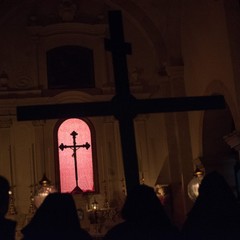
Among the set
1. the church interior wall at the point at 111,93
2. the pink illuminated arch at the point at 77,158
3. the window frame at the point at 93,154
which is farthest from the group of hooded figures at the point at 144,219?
the pink illuminated arch at the point at 77,158

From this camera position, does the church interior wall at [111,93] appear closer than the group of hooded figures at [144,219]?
No

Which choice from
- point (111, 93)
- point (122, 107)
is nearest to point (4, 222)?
point (122, 107)

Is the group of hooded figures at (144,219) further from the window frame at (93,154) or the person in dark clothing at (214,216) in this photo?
the window frame at (93,154)

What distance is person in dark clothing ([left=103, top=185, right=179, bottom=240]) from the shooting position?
4.59 m

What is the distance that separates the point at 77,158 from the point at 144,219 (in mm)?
10884

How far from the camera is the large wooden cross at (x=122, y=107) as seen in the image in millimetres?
5980

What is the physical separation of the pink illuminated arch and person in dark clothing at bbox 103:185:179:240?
10580 mm

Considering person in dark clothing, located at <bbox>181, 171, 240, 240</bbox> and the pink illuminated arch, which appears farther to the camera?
the pink illuminated arch

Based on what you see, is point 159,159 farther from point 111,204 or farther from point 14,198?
point 14,198

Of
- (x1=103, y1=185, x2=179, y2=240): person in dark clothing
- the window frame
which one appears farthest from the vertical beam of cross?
the window frame

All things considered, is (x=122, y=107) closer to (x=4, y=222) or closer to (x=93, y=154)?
(x=4, y=222)

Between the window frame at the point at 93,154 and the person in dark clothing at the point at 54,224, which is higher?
the window frame at the point at 93,154

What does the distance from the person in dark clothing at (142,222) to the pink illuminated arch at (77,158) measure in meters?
10.6

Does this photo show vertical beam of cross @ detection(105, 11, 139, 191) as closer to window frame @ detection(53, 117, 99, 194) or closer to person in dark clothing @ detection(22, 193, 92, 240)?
person in dark clothing @ detection(22, 193, 92, 240)
